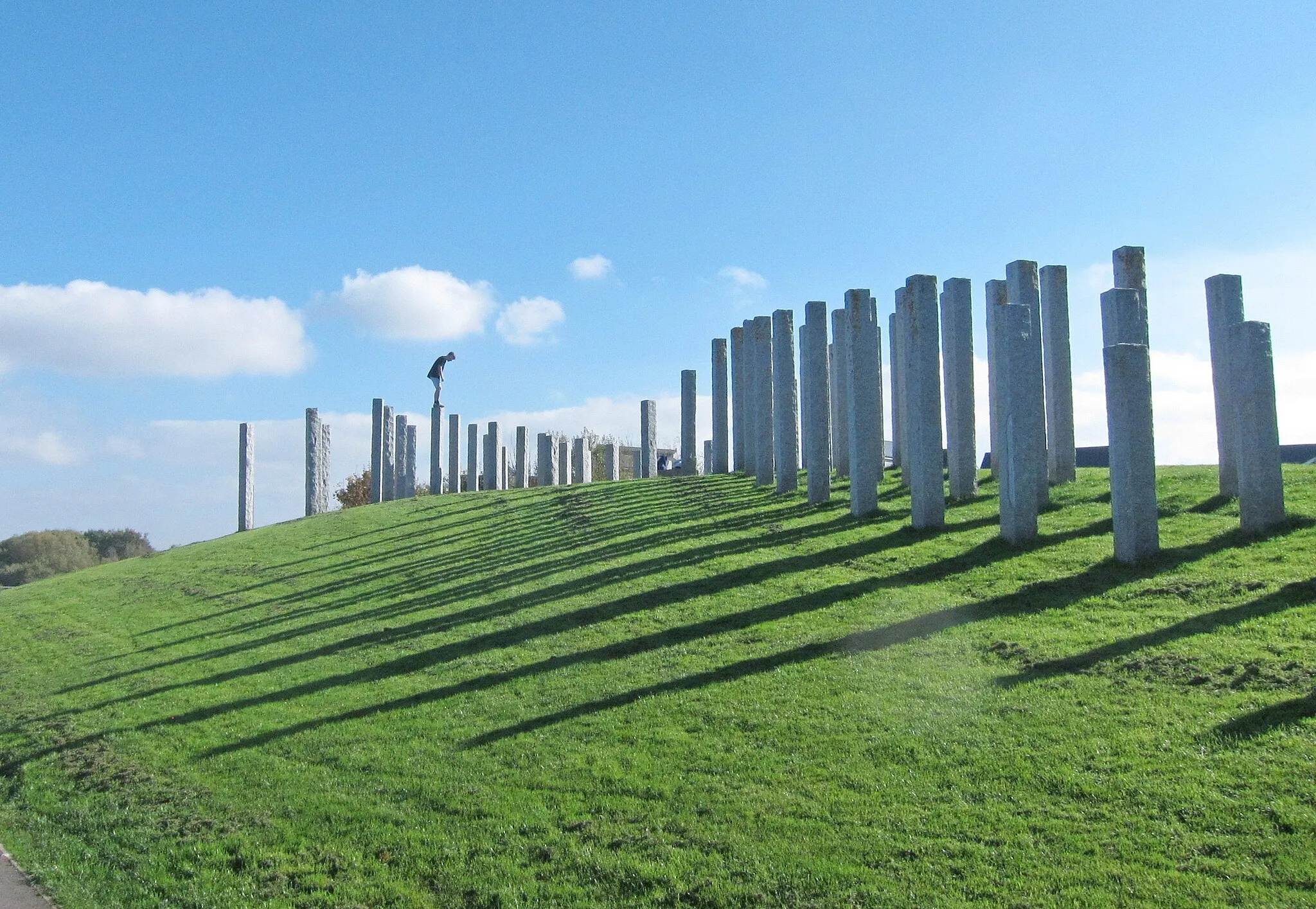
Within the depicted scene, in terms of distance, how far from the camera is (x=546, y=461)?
3425 centimetres

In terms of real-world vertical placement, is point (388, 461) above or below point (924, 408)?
above

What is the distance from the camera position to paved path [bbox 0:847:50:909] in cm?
704

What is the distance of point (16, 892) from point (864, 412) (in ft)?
39.2

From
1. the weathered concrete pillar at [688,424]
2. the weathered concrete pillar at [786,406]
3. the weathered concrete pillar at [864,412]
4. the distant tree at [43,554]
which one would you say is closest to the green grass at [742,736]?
the weathered concrete pillar at [864,412]

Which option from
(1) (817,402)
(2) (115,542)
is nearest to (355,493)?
(2) (115,542)

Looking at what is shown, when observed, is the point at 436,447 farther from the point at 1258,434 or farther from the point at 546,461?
the point at 1258,434

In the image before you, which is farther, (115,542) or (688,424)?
(115,542)

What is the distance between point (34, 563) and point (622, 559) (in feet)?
152

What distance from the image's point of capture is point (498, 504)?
1030 inches

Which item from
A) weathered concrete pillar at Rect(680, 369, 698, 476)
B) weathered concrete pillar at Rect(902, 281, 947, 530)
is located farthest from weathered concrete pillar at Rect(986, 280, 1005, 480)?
weathered concrete pillar at Rect(680, 369, 698, 476)

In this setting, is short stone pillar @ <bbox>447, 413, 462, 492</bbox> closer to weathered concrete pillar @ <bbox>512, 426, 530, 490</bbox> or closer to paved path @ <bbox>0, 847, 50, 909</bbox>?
weathered concrete pillar @ <bbox>512, 426, 530, 490</bbox>

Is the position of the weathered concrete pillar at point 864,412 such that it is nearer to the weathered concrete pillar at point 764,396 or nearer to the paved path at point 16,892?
the weathered concrete pillar at point 764,396

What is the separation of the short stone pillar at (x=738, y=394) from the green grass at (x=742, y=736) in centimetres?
961

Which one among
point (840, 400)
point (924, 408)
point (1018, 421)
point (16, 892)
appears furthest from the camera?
point (840, 400)
